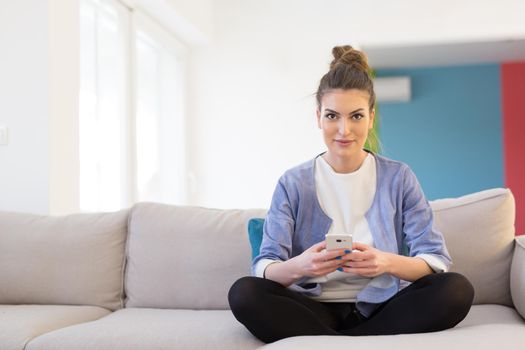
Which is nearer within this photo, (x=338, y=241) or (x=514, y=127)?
(x=338, y=241)

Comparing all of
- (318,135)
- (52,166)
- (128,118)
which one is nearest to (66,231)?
(52,166)

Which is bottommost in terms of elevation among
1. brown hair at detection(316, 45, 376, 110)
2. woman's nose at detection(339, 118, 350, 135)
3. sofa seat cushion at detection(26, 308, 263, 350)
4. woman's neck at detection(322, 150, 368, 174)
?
sofa seat cushion at detection(26, 308, 263, 350)

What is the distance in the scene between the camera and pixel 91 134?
3.68 metres

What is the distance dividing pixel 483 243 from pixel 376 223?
0.49 meters

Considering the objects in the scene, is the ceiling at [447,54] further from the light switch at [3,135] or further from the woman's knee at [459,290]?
the woman's knee at [459,290]

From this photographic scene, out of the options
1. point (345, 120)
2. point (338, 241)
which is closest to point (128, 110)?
point (345, 120)

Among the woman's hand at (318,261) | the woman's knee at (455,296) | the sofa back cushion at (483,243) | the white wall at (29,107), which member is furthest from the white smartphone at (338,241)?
the white wall at (29,107)

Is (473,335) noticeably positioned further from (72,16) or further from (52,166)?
(72,16)

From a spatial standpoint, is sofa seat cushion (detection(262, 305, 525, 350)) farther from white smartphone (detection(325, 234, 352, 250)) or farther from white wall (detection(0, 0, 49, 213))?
white wall (detection(0, 0, 49, 213))

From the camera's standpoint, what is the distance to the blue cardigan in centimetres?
184

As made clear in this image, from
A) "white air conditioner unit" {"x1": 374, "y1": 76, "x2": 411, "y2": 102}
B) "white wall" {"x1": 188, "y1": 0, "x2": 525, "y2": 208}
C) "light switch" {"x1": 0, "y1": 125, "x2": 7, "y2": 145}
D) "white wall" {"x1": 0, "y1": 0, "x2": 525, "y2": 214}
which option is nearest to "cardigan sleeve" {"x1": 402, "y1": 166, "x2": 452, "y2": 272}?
"light switch" {"x1": 0, "y1": 125, "x2": 7, "y2": 145}

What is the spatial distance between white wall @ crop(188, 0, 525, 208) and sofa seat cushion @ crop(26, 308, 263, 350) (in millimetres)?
3123

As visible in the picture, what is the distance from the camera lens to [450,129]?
677 cm

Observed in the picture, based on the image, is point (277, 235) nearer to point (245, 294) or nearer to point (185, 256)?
point (245, 294)
